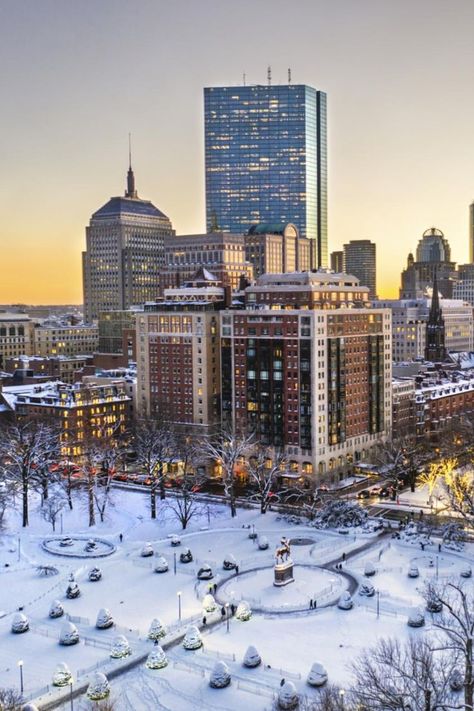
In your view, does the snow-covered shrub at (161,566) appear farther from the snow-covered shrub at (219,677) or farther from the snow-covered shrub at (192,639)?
the snow-covered shrub at (219,677)

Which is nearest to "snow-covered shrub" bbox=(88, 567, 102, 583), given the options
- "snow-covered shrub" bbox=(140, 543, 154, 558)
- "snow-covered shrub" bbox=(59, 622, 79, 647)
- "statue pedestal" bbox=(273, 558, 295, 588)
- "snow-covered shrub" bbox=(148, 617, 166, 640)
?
"snow-covered shrub" bbox=(140, 543, 154, 558)

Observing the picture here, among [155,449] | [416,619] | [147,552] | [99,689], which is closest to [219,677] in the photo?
[99,689]

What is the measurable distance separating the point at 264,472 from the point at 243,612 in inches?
2399

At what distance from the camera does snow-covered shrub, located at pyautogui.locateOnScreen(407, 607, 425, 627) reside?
247 ft

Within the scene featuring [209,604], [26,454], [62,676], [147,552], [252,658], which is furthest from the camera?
[26,454]

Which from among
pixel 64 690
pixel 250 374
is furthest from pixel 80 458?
pixel 64 690

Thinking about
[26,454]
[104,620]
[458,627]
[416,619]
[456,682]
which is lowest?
[104,620]

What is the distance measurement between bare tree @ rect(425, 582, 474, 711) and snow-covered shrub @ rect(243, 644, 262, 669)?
14388mm

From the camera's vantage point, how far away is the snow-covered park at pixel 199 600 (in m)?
66.8

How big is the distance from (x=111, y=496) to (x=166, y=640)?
56853mm

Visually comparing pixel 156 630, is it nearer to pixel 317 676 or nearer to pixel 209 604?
pixel 209 604

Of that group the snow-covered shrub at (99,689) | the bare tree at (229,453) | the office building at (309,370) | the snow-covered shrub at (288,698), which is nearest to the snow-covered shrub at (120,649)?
the snow-covered shrub at (99,689)

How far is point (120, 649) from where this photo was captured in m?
70.8

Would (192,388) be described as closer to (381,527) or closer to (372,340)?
(372,340)
